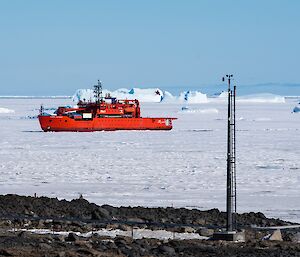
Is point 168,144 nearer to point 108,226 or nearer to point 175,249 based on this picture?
point 108,226

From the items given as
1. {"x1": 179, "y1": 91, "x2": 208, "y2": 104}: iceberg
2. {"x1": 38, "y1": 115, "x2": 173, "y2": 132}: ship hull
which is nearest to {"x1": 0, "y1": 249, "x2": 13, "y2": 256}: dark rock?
{"x1": 38, "y1": 115, "x2": 173, "y2": 132}: ship hull

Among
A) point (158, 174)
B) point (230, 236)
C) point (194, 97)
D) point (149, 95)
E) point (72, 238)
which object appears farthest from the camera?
point (149, 95)

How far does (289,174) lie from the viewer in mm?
25578

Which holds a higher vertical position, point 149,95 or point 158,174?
point 149,95

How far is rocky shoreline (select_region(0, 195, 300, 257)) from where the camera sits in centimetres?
1087

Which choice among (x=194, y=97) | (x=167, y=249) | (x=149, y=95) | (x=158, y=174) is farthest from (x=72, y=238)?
(x=149, y=95)

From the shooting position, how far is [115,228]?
14.4m

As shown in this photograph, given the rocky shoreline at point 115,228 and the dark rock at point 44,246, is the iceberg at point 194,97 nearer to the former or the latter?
the rocky shoreline at point 115,228

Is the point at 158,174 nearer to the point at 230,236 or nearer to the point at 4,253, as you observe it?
the point at 230,236

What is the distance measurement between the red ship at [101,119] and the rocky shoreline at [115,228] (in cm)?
4779

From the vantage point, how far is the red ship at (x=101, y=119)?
6600cm

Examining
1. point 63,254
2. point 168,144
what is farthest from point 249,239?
point 168,144

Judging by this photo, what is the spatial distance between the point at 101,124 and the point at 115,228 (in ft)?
178

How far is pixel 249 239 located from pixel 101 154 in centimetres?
2293
